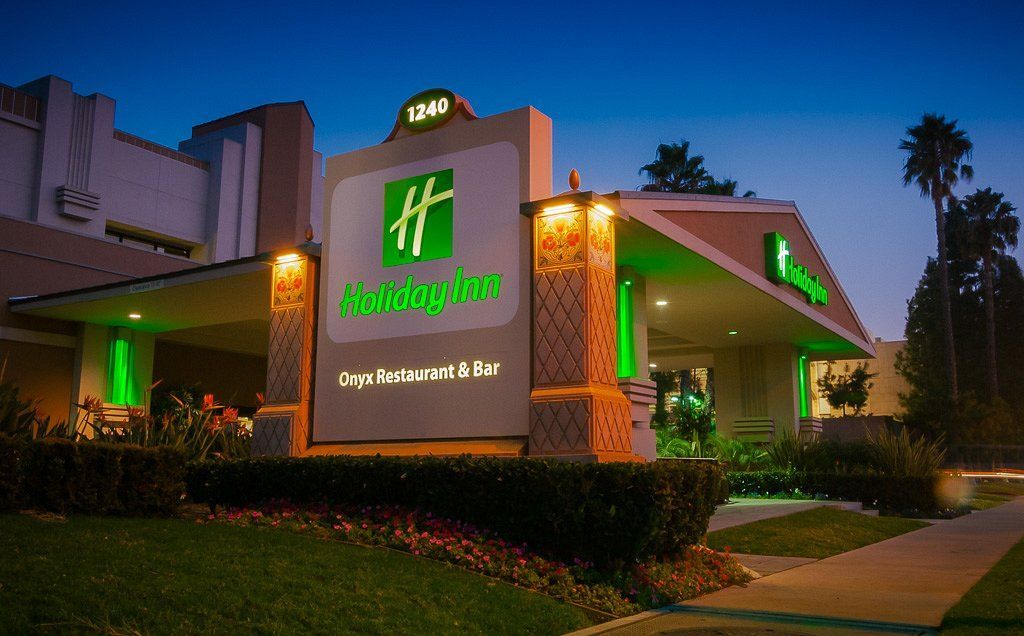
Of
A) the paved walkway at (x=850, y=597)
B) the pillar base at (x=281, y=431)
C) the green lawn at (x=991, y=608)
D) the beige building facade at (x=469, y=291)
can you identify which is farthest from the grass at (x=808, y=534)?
the pillar base at (x=281, y=431)

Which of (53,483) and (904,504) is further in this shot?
(904,504)

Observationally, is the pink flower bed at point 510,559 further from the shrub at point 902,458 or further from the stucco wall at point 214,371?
the stucco wall at point 214,371

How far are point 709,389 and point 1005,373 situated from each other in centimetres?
2756

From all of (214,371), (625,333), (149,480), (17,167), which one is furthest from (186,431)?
(17,167)

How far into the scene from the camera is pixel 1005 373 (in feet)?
201

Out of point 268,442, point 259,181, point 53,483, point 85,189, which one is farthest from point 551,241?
point 259,181

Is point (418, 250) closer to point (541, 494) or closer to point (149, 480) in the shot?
point (149, 480)

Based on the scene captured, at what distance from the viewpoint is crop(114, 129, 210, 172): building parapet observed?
31.9 m

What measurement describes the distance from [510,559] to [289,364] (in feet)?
23.5

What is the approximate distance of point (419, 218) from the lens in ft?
44.0

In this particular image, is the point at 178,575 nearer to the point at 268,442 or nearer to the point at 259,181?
the point at 268,442

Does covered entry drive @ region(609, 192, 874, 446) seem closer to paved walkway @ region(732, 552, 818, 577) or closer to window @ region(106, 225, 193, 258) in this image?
paved walkway @ region(732, 552, 818, 577)

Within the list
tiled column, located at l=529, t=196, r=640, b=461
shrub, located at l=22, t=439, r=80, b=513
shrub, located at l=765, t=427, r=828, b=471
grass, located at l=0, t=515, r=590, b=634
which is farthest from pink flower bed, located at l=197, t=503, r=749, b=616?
shrub, located at l=765, t=427, r=828, b=471

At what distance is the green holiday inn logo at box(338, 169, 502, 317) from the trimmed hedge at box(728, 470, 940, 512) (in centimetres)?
969
